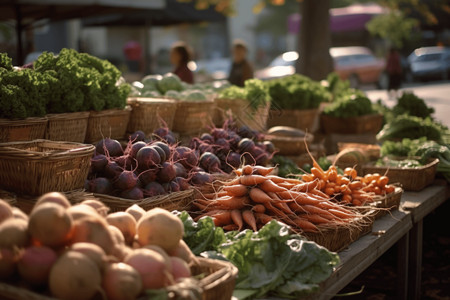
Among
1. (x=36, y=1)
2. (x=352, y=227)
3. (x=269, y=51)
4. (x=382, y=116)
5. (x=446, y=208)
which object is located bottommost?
(x=269, y=51)

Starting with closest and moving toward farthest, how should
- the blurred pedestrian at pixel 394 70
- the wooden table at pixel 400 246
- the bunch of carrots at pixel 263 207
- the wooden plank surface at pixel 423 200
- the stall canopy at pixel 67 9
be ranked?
the wooden table at pixel 400 246 → the bunch of carrots at pixel 263 207 → the wooden plank surface at pixel 423 200 → the stall canopy at pixel 67 9 → the blurred pedestrian at pixel 394 70

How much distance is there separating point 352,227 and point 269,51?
40.5 m

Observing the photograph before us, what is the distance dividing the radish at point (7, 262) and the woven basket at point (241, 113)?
3.30 meters

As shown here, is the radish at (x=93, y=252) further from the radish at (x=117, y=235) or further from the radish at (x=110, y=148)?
the radish at (x=110, y=148)

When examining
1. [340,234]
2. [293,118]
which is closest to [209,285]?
[340,234]

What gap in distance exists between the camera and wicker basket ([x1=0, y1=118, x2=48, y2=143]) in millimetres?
2990

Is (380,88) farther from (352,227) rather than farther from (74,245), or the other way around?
(74,245)

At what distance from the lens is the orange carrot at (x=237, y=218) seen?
9.92ft

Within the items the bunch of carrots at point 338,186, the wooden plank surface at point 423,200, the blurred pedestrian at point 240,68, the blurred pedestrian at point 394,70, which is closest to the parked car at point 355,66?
the blurred pedestrian at point 394,70

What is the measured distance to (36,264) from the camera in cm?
169

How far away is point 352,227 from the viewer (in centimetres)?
320

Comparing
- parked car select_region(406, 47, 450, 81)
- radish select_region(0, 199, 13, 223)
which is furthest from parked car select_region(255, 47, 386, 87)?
radish select_region(0, 199, 13, 223)

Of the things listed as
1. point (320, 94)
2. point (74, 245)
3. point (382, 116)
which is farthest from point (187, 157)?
point (382, 116)

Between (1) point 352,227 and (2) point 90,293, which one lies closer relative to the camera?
(2) point 90,293
